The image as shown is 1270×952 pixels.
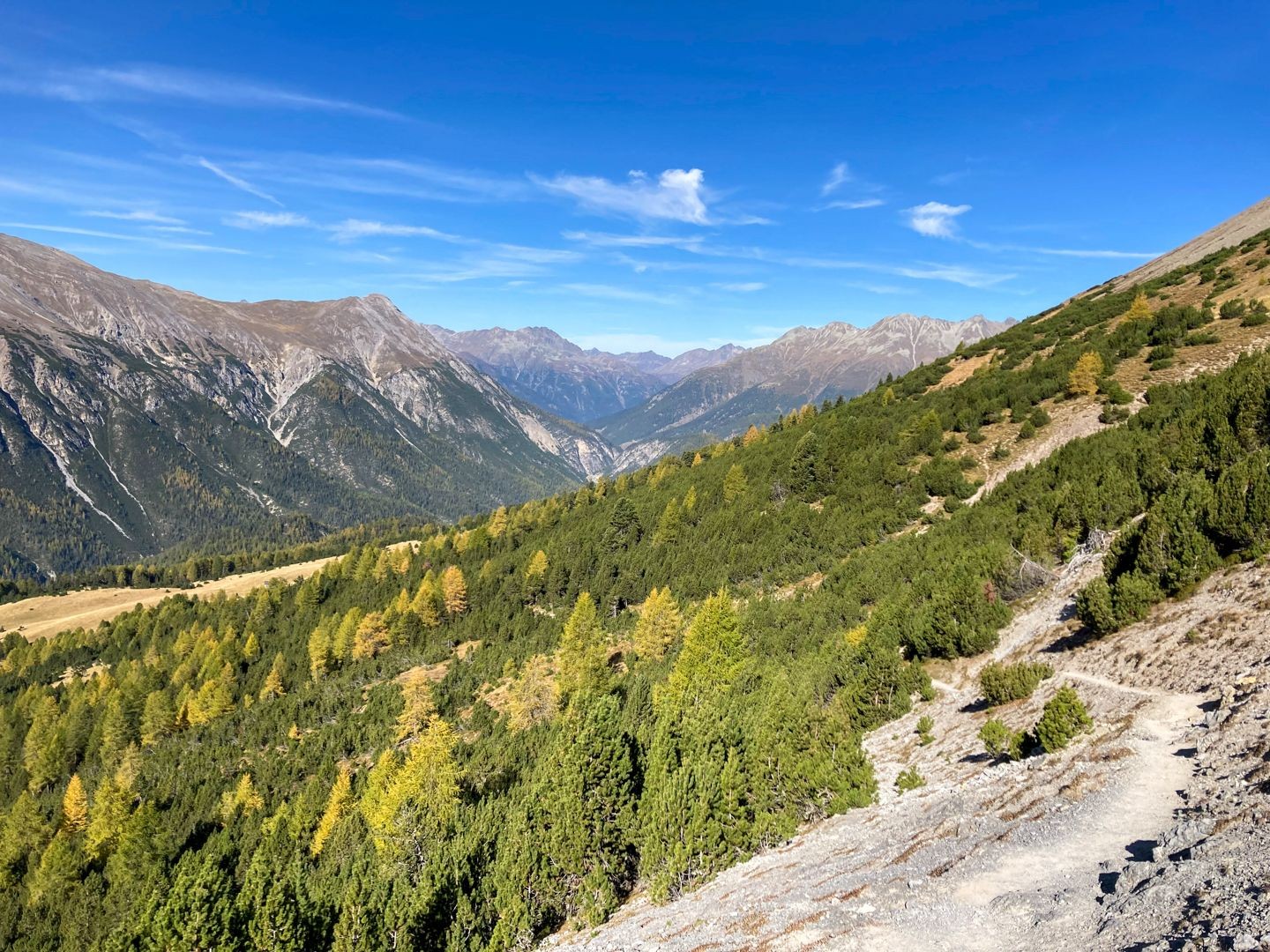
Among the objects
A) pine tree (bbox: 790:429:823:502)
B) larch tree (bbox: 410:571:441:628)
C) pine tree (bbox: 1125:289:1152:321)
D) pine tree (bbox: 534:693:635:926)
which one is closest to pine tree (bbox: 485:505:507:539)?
larch tree (bbox: 410:571:441:628)

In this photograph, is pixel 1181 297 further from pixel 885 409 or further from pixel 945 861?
pixel 945 861

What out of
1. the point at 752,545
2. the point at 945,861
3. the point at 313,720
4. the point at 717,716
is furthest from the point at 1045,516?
the point at 313,720

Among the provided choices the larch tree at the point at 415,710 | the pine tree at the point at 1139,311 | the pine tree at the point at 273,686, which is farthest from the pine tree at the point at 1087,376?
the pine tree at the point at 273,686

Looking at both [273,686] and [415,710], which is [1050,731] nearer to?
[415,710]

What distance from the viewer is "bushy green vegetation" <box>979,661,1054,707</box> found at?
951 inches

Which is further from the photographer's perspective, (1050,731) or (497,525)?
(497,525)

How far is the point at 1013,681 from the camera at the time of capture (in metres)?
24.4

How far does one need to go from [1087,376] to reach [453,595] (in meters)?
93.0

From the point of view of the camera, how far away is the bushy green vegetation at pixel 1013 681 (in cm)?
2416

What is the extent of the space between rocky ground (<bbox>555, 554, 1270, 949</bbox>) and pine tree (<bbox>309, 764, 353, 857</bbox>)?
43.3 metres

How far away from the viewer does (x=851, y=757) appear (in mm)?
24234

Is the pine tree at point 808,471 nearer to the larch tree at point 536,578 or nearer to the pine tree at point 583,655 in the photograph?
the pine tree at point 583,655

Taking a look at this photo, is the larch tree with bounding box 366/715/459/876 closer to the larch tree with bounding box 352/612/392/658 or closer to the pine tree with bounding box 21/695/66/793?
the larch tree with bounding box 352/612/392/658

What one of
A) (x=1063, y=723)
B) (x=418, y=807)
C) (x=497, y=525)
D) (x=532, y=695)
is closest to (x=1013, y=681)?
(x=1063, y=723)
